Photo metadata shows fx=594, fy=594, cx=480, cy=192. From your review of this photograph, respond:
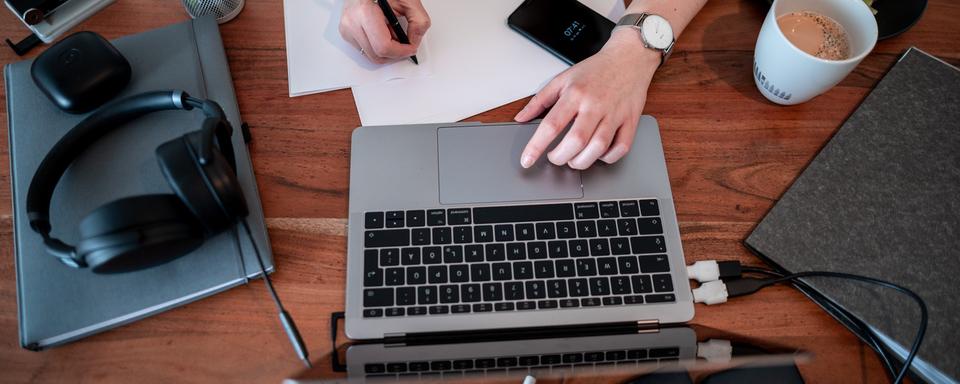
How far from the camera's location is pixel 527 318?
60cm

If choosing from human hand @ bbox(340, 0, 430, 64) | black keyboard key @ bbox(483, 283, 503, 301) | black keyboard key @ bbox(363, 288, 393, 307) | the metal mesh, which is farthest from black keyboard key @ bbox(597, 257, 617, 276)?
the metal mesh

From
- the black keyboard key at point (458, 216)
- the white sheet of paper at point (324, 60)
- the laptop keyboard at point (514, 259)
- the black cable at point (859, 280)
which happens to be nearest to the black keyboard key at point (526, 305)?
the laptop keyboard at point (514, 259)

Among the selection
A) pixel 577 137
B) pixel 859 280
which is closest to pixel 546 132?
pixel 577 137

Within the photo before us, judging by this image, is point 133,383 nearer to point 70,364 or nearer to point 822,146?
point 70,364

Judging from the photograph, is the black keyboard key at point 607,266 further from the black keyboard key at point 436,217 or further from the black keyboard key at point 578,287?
the black keyboard key at point 436,217

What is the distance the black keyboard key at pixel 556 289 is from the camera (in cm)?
61

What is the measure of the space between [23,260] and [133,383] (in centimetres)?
17

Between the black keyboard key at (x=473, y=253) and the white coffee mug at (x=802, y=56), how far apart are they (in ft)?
1.29

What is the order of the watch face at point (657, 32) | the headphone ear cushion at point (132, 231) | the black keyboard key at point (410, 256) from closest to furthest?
the headphone ear cushion at point (132, 231) < the black keyboard key at point (410, 256) < the watch face at point (657, 32)

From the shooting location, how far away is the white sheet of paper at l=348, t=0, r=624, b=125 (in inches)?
28.1

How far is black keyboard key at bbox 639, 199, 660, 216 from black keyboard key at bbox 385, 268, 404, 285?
269 mm

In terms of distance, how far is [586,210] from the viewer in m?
0.65

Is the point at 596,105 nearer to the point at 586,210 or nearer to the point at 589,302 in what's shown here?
the point at 586,210

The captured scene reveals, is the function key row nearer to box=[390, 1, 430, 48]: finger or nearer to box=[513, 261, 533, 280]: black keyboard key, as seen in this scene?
box=[513, 261, 533, 280]: black keyboard key
